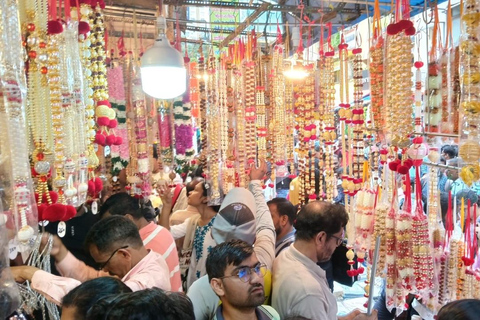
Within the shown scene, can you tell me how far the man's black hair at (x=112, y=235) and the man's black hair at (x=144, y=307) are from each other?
0.75 meters

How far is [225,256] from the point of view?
161cm

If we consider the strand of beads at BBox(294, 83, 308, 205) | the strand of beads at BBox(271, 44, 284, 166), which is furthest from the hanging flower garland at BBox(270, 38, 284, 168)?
the strand of beads at BBox(294, 83, 308, 205)

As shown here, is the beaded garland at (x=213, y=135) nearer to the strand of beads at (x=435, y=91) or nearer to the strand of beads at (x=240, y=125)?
the strand of beads at (x=240, y=125)

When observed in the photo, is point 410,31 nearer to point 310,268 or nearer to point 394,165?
point 394,165

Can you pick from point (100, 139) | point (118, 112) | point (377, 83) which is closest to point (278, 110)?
point (377, 83)

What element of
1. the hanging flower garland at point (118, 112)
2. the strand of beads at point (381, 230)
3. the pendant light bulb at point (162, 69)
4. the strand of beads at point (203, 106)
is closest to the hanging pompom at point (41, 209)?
the pendant light bulb at point (162, 69)

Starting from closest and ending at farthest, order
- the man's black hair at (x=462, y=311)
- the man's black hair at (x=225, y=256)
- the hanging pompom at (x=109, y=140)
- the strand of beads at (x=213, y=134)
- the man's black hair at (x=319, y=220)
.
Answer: the man's black hair at (x=462, y=311) < the man's black hair at (x=225, y=256) < the man's black hair at (x=319, y=220) < the hanging pompom at (x=109, y=140) < the strand of beads at (x=213, y=134)

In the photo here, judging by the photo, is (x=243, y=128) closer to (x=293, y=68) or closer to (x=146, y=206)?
(x=293, y=68)

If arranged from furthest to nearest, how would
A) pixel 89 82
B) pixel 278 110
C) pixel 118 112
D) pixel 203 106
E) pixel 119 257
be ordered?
pixel 278 110 < pixel 203 106 < pixel 118 112 < pixel 89 82 < pixel 119 257

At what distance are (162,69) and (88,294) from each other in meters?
1.09

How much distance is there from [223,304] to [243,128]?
1374 mm

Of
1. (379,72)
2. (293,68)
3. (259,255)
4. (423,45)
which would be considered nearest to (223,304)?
(259,255)

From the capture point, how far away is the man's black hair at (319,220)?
76.6 inches

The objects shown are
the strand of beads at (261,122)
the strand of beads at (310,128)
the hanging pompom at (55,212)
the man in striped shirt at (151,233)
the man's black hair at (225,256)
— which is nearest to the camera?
the hanging pompom at (55,212)
